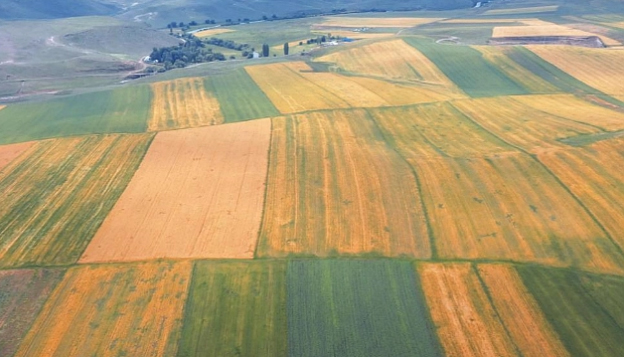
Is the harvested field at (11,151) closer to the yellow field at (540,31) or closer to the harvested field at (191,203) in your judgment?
the harvested field at (191,203)

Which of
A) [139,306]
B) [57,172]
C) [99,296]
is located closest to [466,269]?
[139,306]

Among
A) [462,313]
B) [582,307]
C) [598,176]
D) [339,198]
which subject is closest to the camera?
[462,313]

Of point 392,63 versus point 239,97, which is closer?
point 239,97

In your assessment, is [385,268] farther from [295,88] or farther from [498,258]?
[295,88]

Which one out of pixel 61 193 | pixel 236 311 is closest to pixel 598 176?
pixel 236 311

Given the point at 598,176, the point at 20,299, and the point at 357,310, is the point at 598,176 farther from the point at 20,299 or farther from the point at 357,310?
the point at 20,299

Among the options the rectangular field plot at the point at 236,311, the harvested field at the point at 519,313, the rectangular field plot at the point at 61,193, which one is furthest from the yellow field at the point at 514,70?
the rectangular field plot at the point at 236,311
